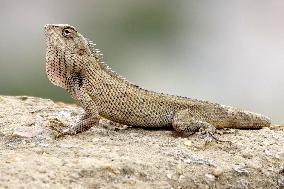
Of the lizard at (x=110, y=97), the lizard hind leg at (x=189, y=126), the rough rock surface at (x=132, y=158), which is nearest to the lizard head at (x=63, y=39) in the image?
the lizard at (x=110, y=97)

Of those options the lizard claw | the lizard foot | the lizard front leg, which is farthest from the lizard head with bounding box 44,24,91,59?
the lizard claw

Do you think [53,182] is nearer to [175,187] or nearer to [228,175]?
[175,187]

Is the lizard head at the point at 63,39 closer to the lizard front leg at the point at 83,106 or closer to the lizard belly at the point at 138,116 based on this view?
the lizard front leg at the point at 83,106

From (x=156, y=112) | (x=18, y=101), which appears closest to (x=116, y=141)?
(x=156, y=112)

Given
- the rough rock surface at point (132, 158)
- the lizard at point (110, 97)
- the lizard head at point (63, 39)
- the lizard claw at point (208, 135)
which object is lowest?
the rough rock surface at point (132, 158)

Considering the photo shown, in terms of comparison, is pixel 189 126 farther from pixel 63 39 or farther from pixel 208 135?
pixel 63 39

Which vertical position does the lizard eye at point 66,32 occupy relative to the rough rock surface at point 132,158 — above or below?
above

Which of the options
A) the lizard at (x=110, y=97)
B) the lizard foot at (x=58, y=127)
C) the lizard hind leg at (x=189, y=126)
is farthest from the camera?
the lizard at (x=110, y=97)
